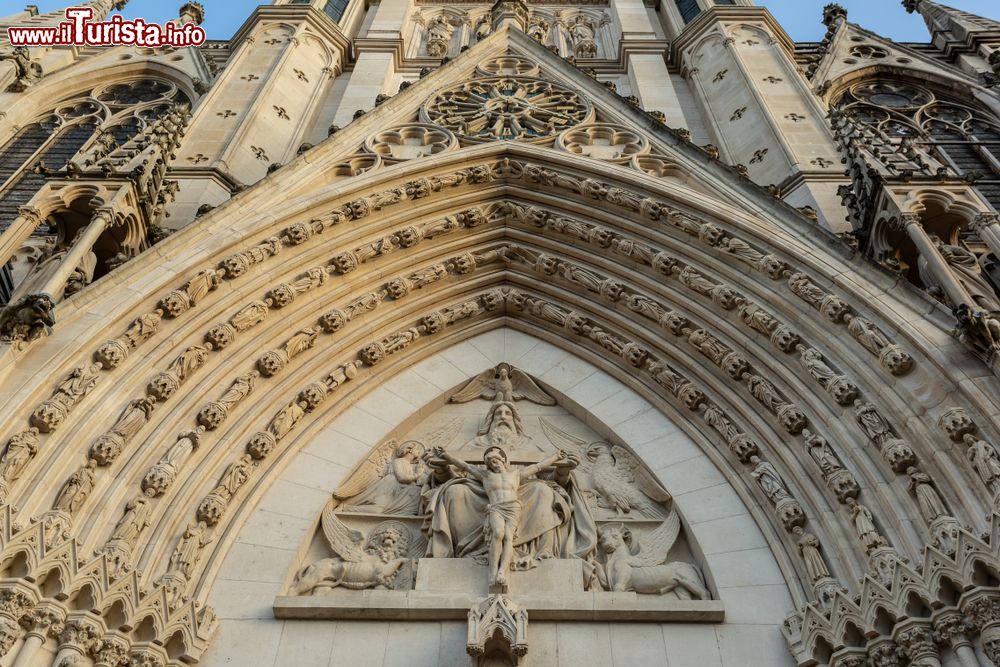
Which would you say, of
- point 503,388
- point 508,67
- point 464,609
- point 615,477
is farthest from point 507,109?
point 464,609

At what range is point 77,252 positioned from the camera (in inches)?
298

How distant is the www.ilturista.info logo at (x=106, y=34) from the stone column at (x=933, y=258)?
13.4 meters

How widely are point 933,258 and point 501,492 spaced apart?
14.2 ft

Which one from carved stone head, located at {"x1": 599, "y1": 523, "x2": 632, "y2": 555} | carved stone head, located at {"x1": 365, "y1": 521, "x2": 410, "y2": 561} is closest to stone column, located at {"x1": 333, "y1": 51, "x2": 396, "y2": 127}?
carved stone head, located at {"x1": 365, "y1": 521, "x2": 410, "y2": 561}

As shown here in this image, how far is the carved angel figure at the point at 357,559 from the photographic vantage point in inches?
287

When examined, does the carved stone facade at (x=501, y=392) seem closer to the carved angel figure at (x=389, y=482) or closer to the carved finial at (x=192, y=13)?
the carved angel figure at (x=389, y=482)

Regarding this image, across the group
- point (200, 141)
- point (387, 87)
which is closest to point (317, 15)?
point (387, 87)

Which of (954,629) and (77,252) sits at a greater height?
(77,252)

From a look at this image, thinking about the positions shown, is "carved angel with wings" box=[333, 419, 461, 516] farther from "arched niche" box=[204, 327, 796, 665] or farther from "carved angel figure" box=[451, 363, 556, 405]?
"carved angel figure" box=[451, 363, 556, 405]

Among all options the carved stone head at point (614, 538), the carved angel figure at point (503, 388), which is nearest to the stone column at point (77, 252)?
the carved angel figure at point (503, 388)

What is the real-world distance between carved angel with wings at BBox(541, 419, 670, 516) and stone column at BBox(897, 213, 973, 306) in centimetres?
303

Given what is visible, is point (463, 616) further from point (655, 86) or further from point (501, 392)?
point (655, 86)

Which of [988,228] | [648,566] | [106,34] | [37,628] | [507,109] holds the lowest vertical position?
[37,628]

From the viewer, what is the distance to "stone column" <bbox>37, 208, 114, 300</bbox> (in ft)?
23.5
